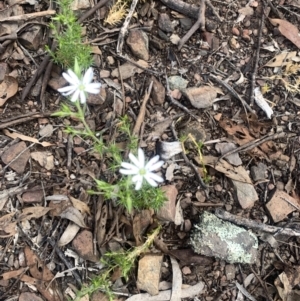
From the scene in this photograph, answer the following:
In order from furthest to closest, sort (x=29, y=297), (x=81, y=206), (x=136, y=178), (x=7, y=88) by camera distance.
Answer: (x=7, y=88) → (x=81, y=206) → (x=29, y=297) → (x=136, y=178)

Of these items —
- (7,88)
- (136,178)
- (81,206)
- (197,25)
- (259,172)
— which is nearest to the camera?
(136,178)

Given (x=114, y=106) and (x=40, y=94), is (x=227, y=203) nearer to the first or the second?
(x=114, y=106)

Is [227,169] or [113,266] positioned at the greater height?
[227,169]

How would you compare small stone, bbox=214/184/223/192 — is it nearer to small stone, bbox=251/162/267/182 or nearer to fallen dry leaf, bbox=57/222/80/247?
small stone, bbox=251/162/267/182

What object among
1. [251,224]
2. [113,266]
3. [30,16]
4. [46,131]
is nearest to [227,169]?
[251,224]

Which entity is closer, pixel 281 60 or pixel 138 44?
pixel 138 44

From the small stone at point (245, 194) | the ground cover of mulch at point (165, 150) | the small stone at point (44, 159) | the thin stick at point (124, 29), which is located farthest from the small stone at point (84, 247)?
the thin stick at point (124, 29)

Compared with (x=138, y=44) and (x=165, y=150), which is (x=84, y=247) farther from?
(x=138, y=44)

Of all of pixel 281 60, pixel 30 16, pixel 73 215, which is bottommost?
pixel 73 215
